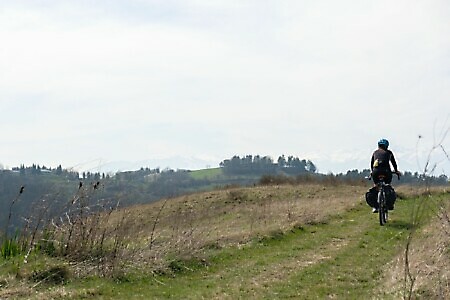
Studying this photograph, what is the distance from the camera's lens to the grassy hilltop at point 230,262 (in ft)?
29.2

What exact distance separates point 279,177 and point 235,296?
3254 cm

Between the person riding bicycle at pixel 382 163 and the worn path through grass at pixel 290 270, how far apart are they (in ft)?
4.36

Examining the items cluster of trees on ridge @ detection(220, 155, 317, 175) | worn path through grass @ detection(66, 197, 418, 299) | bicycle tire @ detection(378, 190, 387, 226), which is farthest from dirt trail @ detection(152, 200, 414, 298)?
cluster of trees on ridge @ detection(220, 155, 317, 175)

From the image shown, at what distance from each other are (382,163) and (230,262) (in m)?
5.91

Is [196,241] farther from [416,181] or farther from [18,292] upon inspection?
[416,181]

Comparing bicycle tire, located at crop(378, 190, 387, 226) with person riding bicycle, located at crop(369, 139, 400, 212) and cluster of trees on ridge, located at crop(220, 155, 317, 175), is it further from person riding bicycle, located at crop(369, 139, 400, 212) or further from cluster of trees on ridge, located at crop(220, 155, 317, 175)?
cluster of trees on ridge, located at crop(220, 155, 317, 175)

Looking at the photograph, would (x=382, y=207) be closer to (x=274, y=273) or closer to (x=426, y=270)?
(x=274, y=273)

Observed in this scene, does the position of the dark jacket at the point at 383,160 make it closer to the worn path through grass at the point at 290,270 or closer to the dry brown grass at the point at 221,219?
the worn path through grass at the point at 290,270

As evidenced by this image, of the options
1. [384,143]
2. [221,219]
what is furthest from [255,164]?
[384,143]

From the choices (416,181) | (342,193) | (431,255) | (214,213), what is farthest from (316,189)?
(416,181)

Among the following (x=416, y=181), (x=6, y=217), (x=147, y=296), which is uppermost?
(x=416, y=181)

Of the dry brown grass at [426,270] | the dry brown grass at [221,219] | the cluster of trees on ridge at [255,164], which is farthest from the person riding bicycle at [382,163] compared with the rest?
the cluster of trees on ridge at [255,164]

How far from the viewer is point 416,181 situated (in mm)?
7766

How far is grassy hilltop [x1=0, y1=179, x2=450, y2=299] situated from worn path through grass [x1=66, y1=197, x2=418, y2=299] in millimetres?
16
